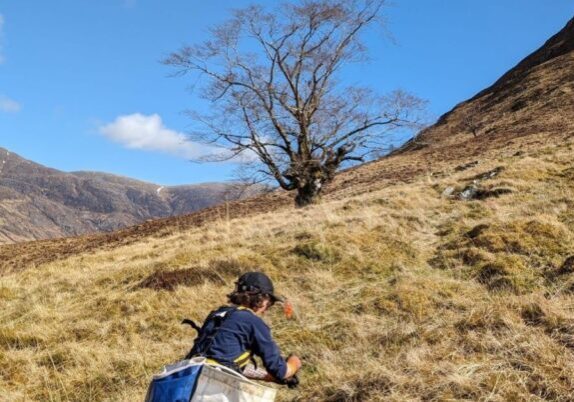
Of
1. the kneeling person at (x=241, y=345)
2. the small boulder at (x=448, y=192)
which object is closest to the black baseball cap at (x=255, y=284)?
the kneeling person at (x=241, y=345)

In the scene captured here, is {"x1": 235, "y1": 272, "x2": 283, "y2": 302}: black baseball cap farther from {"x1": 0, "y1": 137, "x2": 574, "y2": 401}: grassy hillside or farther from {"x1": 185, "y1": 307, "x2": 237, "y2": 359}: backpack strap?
{"x1": 0, "y1": 137, "x2": 574, "y2": 401}: grassy hillside

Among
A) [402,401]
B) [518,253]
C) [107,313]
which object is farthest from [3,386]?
[518,253]

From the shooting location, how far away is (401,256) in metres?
9.66

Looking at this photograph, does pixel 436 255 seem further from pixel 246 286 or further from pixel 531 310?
pixel 246 286

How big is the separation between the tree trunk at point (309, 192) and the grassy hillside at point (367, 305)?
516 centimetres

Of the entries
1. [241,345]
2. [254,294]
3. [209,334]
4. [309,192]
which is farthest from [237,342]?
[309,192]

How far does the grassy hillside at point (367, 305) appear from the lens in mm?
4750

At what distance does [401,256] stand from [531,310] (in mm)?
4091

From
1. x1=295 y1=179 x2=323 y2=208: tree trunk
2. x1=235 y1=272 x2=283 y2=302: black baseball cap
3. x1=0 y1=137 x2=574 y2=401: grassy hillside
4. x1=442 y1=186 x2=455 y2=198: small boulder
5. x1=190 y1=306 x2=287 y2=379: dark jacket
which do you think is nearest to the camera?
x1=190 y1=306 x2=287 y2=379: dark jacket

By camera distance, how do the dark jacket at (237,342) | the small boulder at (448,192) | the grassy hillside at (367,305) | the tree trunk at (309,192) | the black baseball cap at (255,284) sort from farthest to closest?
the tree trunk at (309,192) → the small boulder at (448,192) → the grassy hillside at (367,305) → the black baseball cap at (255,284) → the dark jacket at (237,342)

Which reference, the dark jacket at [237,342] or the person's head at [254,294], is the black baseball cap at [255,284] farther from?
the dark jacket at [237,342]

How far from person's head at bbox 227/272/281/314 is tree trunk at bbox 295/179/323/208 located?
14509 millimetres

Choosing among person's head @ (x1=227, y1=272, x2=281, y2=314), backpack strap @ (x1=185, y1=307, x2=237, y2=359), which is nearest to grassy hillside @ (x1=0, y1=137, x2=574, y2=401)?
person's head @ (x1=227, y1=272, x2=281, y2=314)

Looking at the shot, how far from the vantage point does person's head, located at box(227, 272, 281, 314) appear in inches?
165
